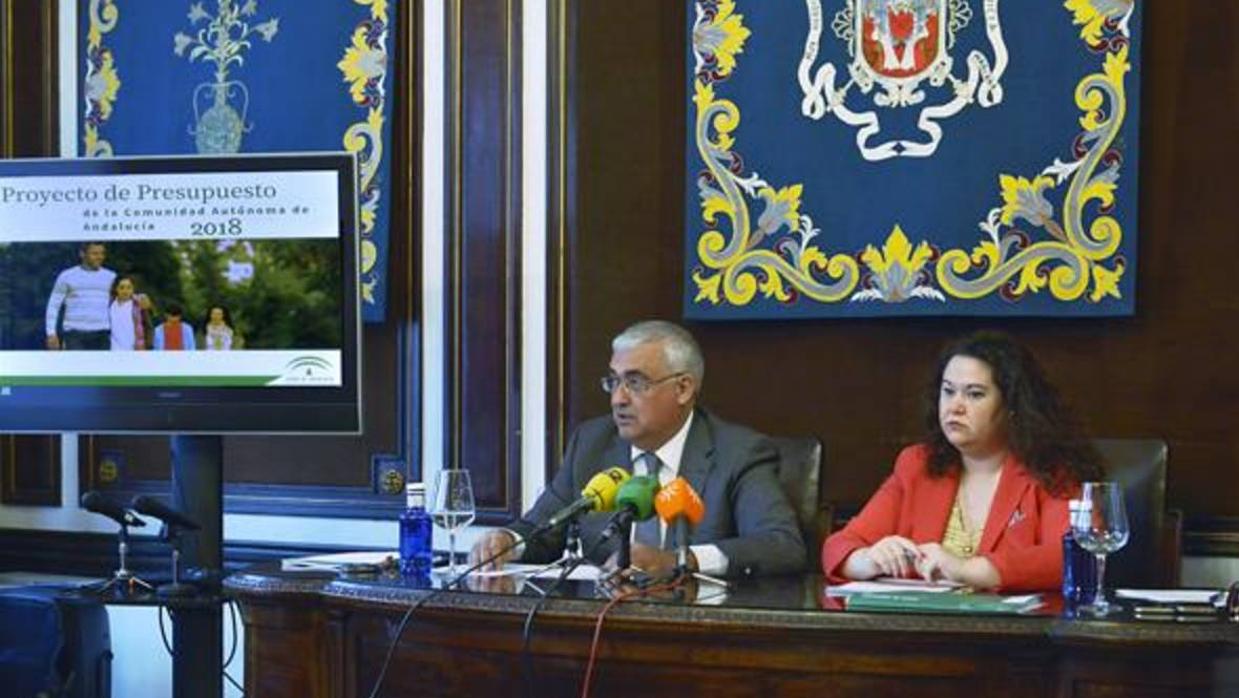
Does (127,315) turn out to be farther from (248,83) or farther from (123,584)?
(248,83)

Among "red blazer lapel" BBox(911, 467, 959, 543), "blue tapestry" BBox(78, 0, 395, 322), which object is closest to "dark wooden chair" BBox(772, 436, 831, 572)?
"red blazer lapel" BBox(911, 467, 959, 543)

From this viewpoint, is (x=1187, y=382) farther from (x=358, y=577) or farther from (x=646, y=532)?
(x=358, y=577)

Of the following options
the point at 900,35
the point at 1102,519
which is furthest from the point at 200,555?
the point at 1102,519

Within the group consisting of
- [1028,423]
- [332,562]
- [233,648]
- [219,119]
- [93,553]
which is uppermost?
[219,119]

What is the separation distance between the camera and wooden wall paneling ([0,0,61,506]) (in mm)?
5332

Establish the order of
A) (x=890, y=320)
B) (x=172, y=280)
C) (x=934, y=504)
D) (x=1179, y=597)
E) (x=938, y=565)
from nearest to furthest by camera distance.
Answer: (x=1179, y=597) → (x=938, y=565) → (x=934, y=504) → (x=890, y=320) → (x=172, y=280)

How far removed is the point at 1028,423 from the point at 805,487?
510mm

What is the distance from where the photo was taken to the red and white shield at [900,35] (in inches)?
170

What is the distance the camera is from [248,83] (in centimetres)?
504

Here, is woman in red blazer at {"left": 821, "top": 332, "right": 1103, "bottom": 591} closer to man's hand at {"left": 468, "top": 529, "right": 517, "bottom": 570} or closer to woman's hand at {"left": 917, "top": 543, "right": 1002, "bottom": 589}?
woman's hand at {"left": 917, "top": 543, "right": 1002, "bottom": 589}

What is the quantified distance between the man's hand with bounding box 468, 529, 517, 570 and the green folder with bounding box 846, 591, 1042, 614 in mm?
803

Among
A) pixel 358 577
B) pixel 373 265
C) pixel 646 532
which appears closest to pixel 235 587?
pixel 358 577

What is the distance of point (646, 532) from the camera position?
→ 3.72 metres

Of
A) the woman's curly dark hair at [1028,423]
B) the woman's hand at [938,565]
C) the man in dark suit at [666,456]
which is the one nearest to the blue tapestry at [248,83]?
the man in dark suit at [666,456]
